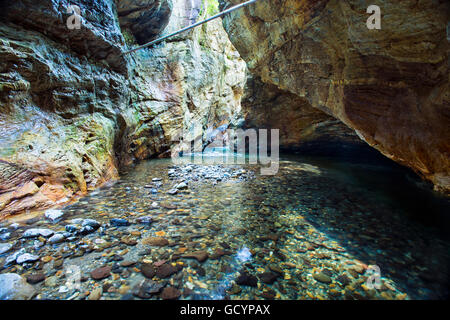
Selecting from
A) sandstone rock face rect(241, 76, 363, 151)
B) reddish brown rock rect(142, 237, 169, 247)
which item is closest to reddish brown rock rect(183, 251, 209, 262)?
reddish brown rock rect(142, 237, 169, 247)

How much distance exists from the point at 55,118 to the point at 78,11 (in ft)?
8.44

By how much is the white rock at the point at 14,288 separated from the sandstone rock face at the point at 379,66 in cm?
428

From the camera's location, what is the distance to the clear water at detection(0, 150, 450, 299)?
1509 millimetres

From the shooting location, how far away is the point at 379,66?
9.71 ft

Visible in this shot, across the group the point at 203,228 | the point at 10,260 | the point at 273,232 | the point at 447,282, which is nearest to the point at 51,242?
the point at 10,260

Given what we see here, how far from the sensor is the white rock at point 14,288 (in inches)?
51.1

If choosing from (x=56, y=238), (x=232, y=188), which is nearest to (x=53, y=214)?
(x=56, y=238)

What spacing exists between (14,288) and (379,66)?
4693 millimetres

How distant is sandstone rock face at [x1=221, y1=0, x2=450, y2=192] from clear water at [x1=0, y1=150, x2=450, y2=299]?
1165 mm

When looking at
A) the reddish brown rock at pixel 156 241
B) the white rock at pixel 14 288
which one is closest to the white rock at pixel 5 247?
the white rock at pixel 14 288

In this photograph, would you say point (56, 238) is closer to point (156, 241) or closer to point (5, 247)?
point (5, 247)

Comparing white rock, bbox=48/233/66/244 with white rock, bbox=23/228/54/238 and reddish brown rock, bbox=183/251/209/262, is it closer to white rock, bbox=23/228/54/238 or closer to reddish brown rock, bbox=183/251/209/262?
white rock, bbox=23/228/54/238
